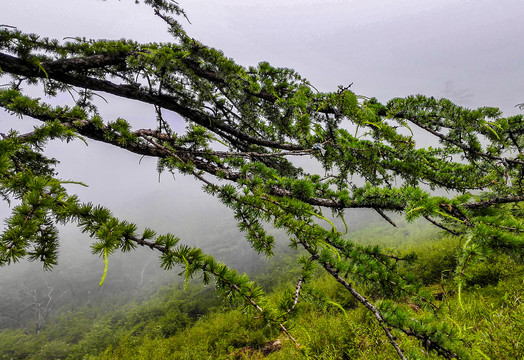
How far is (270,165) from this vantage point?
3.62 meters

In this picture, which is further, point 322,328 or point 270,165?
point 322,328

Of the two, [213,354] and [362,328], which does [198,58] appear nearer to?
[362,328]

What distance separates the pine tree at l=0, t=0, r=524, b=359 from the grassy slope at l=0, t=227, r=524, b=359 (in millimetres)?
214

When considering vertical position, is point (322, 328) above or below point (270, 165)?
below

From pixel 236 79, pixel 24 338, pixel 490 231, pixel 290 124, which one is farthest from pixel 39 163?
pixel 24 338

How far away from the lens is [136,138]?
2137mm

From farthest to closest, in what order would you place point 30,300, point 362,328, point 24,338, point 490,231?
1. point 30,300
2. point 24,338
3. point 362,328
4. point 490,231

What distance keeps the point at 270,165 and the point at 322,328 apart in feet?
14.4

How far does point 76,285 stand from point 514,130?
44988 mm

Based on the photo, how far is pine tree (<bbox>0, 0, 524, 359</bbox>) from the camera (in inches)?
40.1

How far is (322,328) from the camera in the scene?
A: 5.01 metres

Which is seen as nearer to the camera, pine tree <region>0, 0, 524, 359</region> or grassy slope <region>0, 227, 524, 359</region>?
pine tree <region>0, 0, 524, 359</region>

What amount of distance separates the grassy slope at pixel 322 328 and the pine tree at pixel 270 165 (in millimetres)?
214

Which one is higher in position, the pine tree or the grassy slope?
the pine tree
